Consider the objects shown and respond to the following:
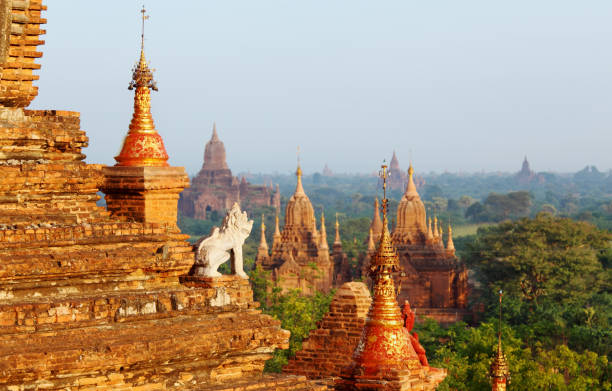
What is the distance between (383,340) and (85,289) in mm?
5810

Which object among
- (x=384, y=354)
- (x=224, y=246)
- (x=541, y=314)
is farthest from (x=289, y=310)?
(x=224, y=246)

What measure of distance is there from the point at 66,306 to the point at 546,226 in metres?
56.0

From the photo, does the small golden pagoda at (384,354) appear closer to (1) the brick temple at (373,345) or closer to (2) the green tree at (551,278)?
(1) the brick temple at (373,345)

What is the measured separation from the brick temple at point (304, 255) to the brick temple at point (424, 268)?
6.40 feet

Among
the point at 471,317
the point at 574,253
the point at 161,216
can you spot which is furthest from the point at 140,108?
the point at 574,253

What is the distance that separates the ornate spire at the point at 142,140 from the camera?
1609 centimetres

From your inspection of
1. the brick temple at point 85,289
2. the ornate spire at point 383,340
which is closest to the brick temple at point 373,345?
the ornate spire at point 383,340

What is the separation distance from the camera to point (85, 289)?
40.1 ft

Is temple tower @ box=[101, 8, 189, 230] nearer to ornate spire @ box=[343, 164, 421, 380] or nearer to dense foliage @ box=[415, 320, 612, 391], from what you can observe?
ornate spire @ box=[343, 164, 421, 380]

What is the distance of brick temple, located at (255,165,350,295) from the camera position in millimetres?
57469

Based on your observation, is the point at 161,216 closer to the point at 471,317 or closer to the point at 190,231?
the point at 471,317

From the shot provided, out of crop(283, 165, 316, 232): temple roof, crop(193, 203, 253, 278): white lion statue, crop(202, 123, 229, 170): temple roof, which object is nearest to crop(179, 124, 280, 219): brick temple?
crop(202, 123, 229, 170): temple roof

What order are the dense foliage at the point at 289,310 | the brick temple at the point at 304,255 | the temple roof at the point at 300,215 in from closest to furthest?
the dense foliage at the point at 289,310 → the brick temple at the point at 304,255 → the temple roof at the point at 300,215

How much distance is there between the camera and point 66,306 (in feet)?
37.8
